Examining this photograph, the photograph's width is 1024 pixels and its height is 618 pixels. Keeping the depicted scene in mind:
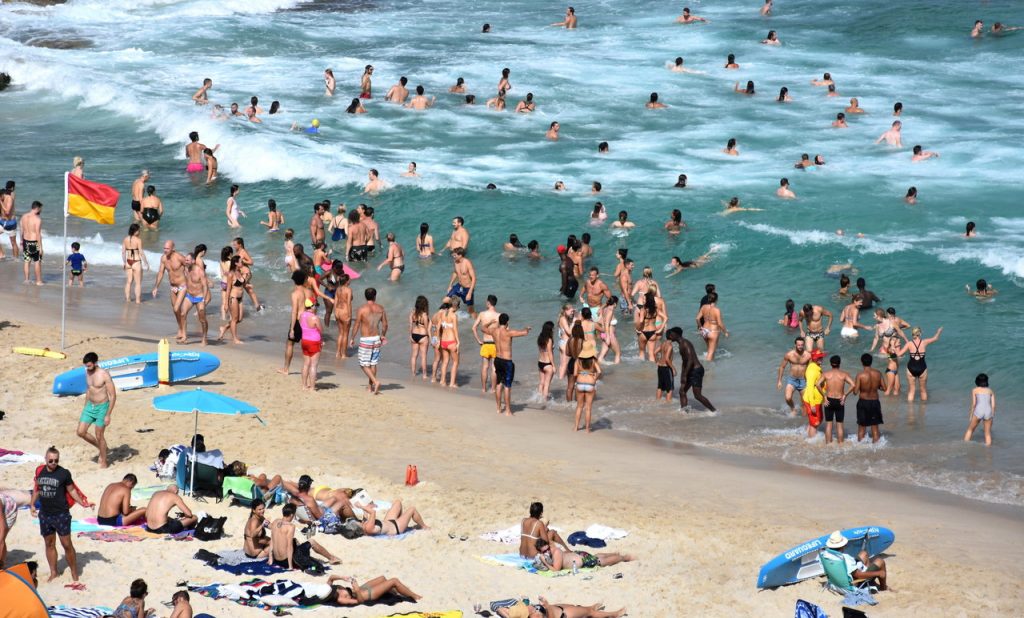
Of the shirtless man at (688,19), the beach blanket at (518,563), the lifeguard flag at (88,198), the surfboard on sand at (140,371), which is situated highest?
the shirtless man at (688,19)

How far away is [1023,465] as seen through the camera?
15.2 m

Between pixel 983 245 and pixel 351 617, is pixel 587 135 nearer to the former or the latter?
pixel 983 245

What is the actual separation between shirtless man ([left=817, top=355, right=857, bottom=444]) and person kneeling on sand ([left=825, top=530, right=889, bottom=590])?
4451 mm

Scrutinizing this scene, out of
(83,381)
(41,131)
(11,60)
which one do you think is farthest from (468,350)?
(11,60)

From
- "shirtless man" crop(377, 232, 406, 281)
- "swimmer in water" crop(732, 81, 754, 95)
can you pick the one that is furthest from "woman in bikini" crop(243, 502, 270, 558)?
"swimmer in water" crop(732, 81, 754, 95)

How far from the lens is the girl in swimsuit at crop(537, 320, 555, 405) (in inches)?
685

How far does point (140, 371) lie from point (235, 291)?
3092 mm

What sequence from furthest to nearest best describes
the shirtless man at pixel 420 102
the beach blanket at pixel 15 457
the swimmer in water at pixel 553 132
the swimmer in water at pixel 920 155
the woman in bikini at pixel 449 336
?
the shirtless man at pixel 420 102 → the swimmer in water at pixel 553 132 → the swimmer in water at pixel 920 155 → the woman in bikini at pixel 449 336 → the beach blanket at pixel 15 457

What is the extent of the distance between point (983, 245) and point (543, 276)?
7.82 metres

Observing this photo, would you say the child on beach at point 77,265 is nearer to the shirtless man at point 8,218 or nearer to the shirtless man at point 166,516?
the shirtless man at point 8,218

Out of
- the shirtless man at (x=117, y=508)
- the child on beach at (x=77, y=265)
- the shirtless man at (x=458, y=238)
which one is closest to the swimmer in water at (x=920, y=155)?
the shirtless man at (x=458, y=238)

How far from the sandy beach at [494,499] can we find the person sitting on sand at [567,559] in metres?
0.16

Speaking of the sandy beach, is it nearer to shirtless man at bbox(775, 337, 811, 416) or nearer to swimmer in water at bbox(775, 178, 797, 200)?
shirtless man at bbox(775, 337, 811, 416)

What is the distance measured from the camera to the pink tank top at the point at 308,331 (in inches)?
662
